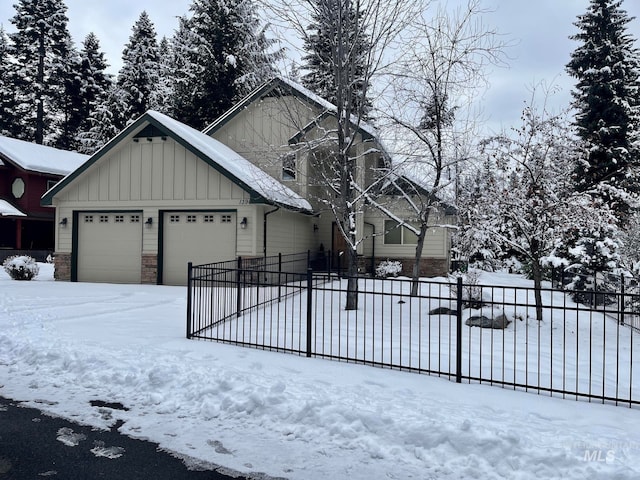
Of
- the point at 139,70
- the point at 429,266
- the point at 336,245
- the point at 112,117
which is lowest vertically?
the point at 429,266

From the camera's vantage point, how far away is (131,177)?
18609 mm

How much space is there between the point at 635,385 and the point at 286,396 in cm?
512

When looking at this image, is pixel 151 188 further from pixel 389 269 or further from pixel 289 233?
pixel 389 269

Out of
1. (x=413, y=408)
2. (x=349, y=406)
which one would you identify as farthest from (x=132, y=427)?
(x=413, y=408)

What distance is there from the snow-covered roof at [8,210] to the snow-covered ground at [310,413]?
23207mm

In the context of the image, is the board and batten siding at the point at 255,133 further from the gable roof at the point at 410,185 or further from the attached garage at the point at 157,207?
the gable roof at the point at 410,185

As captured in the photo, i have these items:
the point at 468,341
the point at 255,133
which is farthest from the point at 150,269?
the point at 468,341

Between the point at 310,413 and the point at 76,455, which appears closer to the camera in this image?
the point at 76,455

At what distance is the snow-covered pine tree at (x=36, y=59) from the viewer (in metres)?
45.2

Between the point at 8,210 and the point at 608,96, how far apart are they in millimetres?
32782

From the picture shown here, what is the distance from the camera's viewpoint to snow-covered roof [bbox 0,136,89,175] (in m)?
28.8

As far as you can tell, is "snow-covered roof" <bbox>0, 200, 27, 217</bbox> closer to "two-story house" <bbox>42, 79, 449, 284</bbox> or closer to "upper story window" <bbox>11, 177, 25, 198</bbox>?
"upper story window" <bbox>11, 177, 25, 198</bbox>

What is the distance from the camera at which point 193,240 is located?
18156 mm

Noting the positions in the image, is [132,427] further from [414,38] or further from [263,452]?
[414,38]
